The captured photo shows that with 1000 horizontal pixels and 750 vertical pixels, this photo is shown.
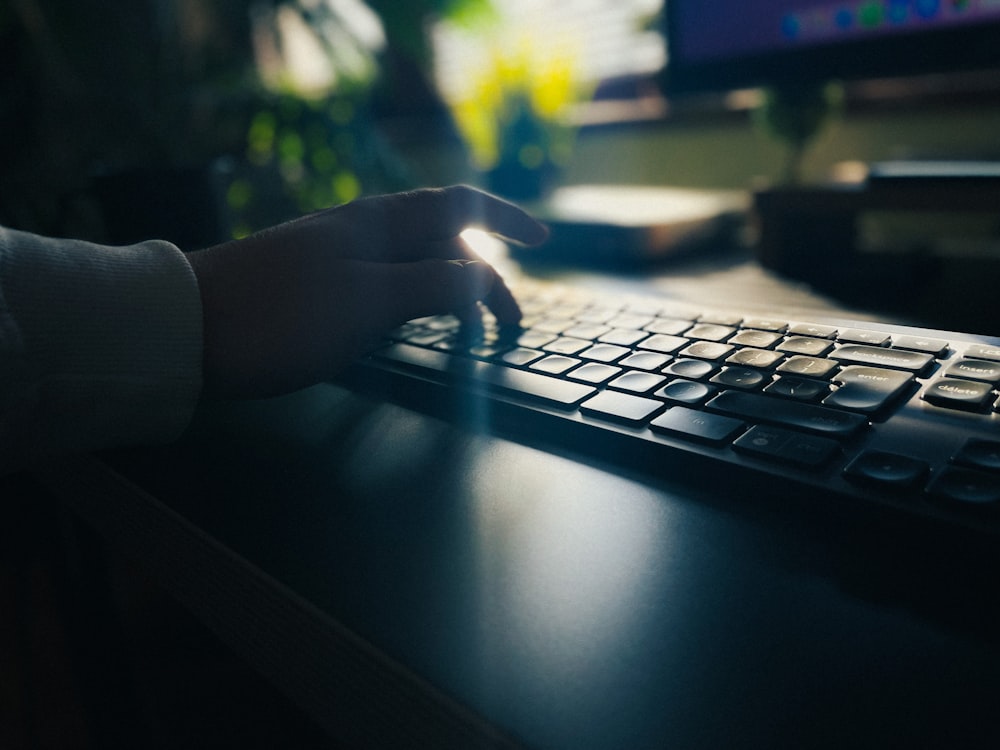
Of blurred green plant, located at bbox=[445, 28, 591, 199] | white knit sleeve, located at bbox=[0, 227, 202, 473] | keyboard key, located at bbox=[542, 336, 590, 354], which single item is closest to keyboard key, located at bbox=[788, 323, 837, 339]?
keyboard key, located at bbox=[542, 336, 590, 354]

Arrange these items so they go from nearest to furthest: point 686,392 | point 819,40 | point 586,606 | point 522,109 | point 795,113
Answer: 1. point 586,606
2. point 686,392
3. point 819,40
4. point 795,113
5. point 522,109

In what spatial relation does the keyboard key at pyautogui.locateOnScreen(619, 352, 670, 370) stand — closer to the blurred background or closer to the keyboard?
the keyboard

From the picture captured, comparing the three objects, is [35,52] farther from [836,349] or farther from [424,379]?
[836,349]

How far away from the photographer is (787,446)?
25 centimetres

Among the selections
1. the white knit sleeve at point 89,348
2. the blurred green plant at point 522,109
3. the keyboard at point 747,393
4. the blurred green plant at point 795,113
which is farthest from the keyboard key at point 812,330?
the blurred green plant at point 522,109

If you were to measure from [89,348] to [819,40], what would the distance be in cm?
61

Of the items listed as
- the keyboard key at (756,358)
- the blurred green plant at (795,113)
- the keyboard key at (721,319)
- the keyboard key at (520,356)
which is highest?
the blurred green plant at (795,113)

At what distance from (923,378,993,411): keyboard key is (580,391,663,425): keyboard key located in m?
0.10

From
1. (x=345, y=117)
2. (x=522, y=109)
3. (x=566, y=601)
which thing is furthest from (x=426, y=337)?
(x=345, y=117)

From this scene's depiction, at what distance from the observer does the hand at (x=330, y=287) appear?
36cm

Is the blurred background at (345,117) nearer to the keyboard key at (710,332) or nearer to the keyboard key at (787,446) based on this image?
the keyboard key at (710,332)

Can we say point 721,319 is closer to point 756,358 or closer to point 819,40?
point 756,358

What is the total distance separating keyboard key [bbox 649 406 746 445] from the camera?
0.88ft

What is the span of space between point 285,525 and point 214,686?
0.67 m
